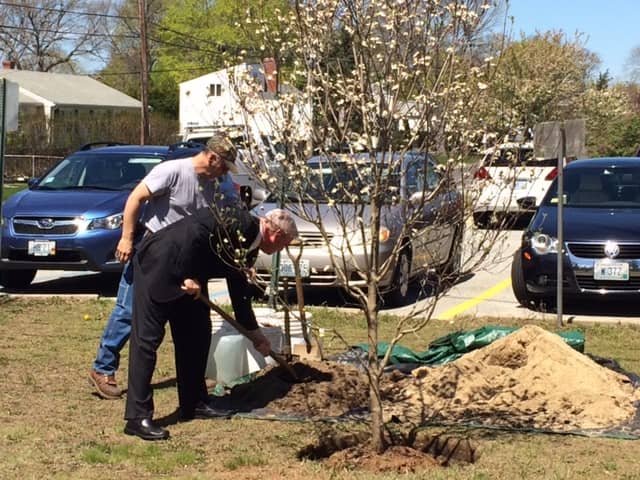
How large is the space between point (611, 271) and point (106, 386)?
5875 mm

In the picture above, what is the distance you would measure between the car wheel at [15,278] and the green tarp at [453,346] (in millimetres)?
6390

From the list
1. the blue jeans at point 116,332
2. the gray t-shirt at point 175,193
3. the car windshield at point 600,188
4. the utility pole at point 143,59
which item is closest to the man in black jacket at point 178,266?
the gray t-shirt at point 175,193

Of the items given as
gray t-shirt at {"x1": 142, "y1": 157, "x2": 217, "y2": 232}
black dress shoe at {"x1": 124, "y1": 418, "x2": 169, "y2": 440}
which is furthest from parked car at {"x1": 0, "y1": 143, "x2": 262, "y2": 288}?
black dress shoe at {"x1": 124, "y1": 418, "x2": 169, "y2": 440}

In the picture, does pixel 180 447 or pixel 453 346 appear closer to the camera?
pixel 180 447

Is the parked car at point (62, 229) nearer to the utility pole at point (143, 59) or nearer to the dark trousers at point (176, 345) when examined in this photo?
the dark trousers at point (176, 345)

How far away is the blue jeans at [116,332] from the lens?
7.57 metres

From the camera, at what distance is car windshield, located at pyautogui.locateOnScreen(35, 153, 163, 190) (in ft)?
44.7

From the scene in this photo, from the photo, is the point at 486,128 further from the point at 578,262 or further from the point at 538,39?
the point at 538,39

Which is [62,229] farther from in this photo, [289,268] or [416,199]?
[416,199]

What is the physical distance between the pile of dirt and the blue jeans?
2.89 ft

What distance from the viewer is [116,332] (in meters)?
7.61

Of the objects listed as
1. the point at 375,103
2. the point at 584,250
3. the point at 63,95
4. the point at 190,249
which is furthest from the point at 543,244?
the point at 63,95

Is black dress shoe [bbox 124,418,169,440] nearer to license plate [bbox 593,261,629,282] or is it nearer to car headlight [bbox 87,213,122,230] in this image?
license plate [bbox 593,261,629,282]

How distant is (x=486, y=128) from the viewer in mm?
5895
